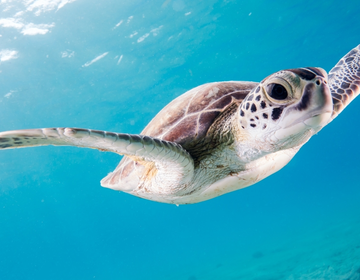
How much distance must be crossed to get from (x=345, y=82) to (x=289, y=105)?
72.8 inches

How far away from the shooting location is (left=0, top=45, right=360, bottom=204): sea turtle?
4.56 ft

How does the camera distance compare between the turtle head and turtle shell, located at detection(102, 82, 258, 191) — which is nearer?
the turtle head

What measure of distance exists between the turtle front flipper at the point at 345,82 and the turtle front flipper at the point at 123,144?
67.4 inches

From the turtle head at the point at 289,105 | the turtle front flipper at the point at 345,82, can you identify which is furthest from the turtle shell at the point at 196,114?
the turtle front flipper at the point at 345,82

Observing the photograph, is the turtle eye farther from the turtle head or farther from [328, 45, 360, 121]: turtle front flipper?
[328, 45, 360, 121]: turtle front flipper

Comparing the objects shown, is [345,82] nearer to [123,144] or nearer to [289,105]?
[289,105]

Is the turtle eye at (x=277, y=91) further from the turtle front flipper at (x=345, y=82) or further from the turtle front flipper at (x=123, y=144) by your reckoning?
the turtle front flipper at (x=345, y=82)

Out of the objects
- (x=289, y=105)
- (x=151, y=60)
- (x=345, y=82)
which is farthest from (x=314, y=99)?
(x=151, y=60)

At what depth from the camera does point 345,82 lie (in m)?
2.74

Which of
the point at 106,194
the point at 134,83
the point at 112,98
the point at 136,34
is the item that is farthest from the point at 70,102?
the point at 106,194

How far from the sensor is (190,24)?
1509 centimetres

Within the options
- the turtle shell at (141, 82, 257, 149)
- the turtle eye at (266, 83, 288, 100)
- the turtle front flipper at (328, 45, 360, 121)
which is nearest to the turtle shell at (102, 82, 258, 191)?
the turtle shell at (141, 82, 257, 149)

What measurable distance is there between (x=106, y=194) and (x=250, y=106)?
49.4m

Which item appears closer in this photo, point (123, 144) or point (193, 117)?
point (123, 144)
